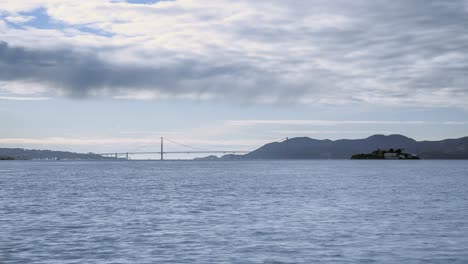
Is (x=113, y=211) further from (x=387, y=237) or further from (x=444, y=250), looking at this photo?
(x=444, y=250)

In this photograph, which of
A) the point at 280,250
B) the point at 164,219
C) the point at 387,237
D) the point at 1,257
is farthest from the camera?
the point at 164,219

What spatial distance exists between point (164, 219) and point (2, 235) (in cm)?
1003

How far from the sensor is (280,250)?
24141 millimetres

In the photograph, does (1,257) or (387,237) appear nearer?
(1,257)

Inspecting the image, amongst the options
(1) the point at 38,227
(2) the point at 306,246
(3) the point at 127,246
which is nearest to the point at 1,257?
(3) the point at 127,246

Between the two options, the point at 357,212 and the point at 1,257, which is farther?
the point at 357,212

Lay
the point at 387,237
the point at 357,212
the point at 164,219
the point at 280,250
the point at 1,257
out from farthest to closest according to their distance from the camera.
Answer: the point at 357,212
the point at 164,219
the point at 387,237
the point at 280,250
the point at 1,257

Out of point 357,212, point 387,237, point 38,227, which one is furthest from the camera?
point 357,212

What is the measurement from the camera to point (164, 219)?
35531mm

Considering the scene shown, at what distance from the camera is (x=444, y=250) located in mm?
24281

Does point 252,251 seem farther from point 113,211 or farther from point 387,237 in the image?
point 113,211

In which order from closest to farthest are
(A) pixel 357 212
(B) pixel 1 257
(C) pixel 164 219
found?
(B) pixel 1 257 < (C) pixel 164 219 < (A) pixel 357 212

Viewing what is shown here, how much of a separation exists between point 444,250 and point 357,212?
15.3 metres

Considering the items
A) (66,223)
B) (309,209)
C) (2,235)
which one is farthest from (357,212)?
(2,235)
